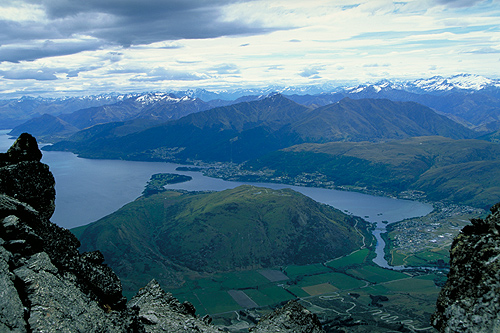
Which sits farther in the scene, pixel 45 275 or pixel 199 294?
pixel 199 294

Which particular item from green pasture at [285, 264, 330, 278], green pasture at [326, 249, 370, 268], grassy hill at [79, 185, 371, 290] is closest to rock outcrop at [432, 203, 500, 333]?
grassy hill at [79, 185, 371, 290]

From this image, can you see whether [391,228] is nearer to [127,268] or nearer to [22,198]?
[127,268]

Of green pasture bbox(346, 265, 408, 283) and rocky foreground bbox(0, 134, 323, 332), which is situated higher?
rocky foreground bbox(0, 134, 323, 332)

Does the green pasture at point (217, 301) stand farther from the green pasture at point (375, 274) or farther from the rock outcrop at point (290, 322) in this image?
the rock outcrop at point (290, 322)

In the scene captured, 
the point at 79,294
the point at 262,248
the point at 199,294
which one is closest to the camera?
the point at 79,294

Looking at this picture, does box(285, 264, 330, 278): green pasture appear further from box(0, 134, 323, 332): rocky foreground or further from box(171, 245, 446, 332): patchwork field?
box(0, 134, 323, 332): rocky foreground

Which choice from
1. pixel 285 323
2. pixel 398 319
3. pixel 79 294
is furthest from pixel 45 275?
pixel 398 319

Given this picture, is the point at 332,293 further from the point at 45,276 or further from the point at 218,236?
the point at 45,276
